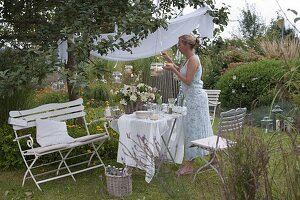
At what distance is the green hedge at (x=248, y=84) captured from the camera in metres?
9.42

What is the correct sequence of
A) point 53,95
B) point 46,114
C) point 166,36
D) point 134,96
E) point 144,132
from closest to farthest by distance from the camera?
1. point 144,132
2. point 134,96
3. point 46,114
4. point 166,36
5. point 53,95

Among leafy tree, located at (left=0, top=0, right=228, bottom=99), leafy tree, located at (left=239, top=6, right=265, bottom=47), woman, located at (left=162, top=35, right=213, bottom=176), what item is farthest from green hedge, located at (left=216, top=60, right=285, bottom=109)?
leafy tree, located at (left=239, top=6, right=265, bottom=47)

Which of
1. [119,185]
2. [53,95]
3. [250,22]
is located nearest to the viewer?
[119,185]

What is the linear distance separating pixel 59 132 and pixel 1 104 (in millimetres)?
1344

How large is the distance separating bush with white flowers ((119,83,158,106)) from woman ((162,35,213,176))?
0.44 metres

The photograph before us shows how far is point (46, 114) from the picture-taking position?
18.4 feet

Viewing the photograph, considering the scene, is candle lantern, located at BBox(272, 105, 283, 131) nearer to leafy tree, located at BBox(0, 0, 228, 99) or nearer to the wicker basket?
leafy tree, located at BBox(0, 0, 228, 99)

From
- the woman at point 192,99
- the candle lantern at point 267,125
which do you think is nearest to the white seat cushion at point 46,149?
the woman at point 192,99

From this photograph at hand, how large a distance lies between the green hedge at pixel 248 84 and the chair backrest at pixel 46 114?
460cm

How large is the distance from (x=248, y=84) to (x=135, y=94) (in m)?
5.03

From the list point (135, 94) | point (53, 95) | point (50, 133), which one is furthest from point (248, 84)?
point (50, 133)

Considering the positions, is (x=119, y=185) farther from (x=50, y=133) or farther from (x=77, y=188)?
(x=50, y=133)

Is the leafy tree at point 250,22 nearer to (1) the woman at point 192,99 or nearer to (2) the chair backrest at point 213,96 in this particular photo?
(2) the chair backrest at point 213,96

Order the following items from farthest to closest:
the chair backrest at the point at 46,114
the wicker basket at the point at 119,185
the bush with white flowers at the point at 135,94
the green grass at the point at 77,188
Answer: the bush with white flowers at the point at 135,94 < the chair backrest at the point at 46,114 < the green grass at the point at 77,188 < the wicker basket at the point at 119,185
